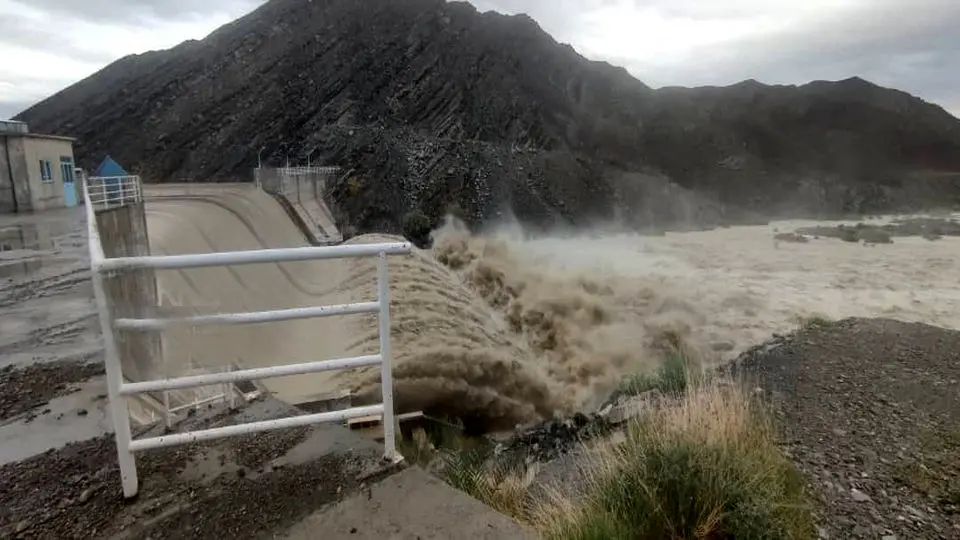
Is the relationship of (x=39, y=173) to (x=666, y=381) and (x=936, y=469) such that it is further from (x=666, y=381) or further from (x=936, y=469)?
(x=936, y=469)

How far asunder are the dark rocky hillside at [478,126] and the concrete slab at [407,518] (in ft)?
115

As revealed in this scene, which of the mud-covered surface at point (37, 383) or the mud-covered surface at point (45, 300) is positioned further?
the mud-covered surface at point (45, 300)

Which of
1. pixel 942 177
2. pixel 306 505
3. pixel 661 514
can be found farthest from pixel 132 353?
pixel 942 177

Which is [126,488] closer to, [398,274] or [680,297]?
[398,274]

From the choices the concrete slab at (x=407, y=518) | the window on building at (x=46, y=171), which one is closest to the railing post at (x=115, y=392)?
the concrete slab at (x=407, y=518)

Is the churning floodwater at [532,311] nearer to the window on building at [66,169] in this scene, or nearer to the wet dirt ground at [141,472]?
the wet dirt ground at [141,472]

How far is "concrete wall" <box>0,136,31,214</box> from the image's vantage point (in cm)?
1688

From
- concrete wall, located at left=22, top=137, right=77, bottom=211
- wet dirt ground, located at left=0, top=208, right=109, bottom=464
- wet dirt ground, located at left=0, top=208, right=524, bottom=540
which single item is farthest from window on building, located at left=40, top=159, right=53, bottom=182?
wet dirt ground, located at left=0, top=208, right=524, bottom=540

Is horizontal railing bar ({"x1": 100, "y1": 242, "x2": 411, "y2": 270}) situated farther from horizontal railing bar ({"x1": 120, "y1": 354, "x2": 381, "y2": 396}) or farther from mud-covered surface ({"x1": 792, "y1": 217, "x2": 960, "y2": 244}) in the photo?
mud-covered surface ({"x1": 792, "y1": 217, "x2": 960, "y2": 244})

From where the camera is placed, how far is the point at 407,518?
2305 mm

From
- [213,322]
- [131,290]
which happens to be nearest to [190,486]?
[213,322]

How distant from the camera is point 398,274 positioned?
14055 mm

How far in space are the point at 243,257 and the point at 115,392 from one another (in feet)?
2.24

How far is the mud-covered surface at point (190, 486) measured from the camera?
7.54 feet
